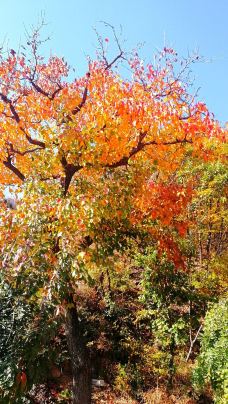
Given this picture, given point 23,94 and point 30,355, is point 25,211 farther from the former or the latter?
point 23,94

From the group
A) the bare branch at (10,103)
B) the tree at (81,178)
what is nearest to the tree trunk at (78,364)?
the tree at (81,178)

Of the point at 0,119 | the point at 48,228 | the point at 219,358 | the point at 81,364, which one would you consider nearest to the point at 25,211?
A: the point at 48,228

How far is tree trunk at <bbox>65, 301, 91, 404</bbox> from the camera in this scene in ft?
28.0

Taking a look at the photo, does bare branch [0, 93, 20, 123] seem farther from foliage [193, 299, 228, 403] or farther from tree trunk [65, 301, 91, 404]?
foliage [193, 299, 228, 403]

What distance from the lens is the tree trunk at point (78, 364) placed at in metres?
8.55

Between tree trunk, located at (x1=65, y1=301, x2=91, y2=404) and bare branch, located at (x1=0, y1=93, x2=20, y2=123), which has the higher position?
bare branch, located at (x1=0, y1=93, x2=20, y2=123)

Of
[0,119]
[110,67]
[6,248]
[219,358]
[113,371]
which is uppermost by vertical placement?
[110,67]

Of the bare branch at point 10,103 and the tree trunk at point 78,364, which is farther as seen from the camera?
the bare branch at point 10,103

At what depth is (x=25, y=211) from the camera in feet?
24.1

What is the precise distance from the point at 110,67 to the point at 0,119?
3265 millimetres

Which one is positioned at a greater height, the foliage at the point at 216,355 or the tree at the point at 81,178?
the tree at the point at 81,178

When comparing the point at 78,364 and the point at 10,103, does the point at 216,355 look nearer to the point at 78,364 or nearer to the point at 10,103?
the point at 78,364

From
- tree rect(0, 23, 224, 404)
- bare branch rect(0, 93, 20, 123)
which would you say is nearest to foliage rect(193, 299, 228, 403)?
tree rect(0, 23, 224, 404)

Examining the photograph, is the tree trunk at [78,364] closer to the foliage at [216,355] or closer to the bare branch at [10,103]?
the foliage at [216,355]
